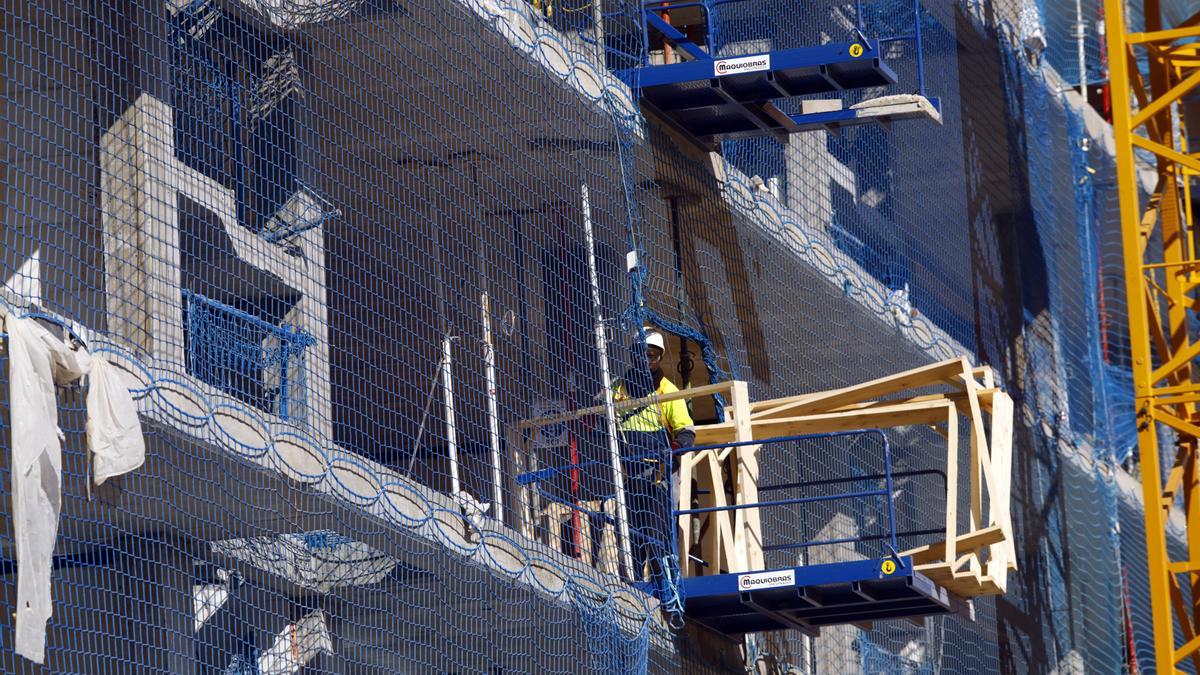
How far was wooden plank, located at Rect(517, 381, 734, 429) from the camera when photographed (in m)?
17.4

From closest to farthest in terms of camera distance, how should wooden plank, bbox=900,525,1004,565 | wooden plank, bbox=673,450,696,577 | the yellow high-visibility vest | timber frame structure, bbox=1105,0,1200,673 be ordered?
the yellow high-visibility vest < wooden plank, bbox=900,525,1004,565 < wooden plank, bbox=673,450,696,577 < timber frame structure, bbox=1105,0,1200,673

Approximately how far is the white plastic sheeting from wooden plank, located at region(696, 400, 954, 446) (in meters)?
8.53

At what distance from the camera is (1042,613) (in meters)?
30.2

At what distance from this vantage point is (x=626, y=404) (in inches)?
721

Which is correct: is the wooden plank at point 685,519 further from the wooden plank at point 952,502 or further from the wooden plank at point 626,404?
the wooden plank at point 952,502

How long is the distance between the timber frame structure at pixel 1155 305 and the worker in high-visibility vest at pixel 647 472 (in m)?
9.38

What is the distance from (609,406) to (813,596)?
2.52 meters

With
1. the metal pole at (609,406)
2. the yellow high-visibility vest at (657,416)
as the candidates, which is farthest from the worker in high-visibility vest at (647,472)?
the metal pole at (609,406)

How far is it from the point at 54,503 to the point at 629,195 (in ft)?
25.3

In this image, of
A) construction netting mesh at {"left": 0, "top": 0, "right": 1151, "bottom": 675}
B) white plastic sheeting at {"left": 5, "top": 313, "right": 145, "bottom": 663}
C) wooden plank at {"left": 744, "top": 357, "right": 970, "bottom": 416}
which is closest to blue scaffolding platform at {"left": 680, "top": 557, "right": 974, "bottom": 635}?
construction netting mesh at {"left": 0, "top": 0, "right": 1151, "bottom": 675}

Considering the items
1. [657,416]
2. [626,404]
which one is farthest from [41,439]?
[657,416]

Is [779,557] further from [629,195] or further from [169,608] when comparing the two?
[169,608]

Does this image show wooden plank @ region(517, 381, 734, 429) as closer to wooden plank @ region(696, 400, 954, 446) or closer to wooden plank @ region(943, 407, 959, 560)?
wooden plank @ region(696, 400, 954, 446)

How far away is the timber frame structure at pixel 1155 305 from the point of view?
86.9ft
